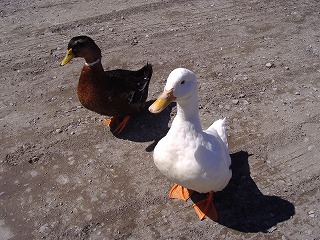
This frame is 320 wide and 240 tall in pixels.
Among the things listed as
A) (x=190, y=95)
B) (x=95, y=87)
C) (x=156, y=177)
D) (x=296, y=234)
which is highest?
(x=190, y=95)

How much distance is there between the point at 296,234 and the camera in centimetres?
363

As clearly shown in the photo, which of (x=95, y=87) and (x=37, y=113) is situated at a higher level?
(x=95, y=87)

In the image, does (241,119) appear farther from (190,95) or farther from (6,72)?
(6,72)

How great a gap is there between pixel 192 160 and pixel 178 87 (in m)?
0.68

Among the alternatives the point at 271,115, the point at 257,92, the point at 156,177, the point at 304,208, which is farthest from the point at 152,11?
the point at 304,208

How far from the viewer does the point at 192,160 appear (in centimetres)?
338

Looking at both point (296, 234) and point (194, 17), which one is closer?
point (296, 234)

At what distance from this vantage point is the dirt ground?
3814mm

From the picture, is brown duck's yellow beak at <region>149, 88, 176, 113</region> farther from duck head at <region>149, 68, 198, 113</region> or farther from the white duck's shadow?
the white duck's shadow

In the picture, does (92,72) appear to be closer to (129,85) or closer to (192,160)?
(129,85)

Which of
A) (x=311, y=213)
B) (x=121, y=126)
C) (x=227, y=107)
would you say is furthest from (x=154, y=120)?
(x=311, y=213)

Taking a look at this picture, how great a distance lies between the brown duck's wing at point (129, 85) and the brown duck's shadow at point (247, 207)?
141 centimetres

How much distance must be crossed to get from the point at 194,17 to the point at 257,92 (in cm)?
232

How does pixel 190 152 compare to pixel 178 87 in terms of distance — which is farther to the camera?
pixel 190 152
